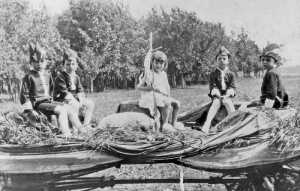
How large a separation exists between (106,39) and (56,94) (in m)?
21.1

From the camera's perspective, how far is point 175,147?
302 cm

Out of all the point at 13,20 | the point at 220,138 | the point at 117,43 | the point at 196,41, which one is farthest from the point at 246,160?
the point at 196,41

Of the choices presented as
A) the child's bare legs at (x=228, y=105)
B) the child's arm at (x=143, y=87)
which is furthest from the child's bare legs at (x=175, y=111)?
the child's bare legs at (x=228, y=105)

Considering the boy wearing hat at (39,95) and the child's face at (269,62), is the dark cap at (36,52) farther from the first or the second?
the child's face at (269,62)

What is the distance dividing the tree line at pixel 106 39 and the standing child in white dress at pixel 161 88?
44.1 feet

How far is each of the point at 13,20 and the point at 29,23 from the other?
1.11 m

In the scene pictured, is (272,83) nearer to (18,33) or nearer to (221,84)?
(221,84)

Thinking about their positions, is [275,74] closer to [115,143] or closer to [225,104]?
[225,104]

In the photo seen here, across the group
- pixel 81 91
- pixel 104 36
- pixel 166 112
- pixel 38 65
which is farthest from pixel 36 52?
pixel 104 36

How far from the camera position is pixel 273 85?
3.88 m

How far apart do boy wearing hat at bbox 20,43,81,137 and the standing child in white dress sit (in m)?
1.12

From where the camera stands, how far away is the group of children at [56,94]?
375cm

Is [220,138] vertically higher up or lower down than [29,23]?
lower down

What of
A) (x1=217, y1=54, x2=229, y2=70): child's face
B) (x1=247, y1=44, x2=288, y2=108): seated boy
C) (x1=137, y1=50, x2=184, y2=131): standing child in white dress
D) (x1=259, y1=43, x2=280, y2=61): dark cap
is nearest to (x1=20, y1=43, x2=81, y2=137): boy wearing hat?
(x1=137, y1=50, x2=184, y2=131): standing child in white dress
